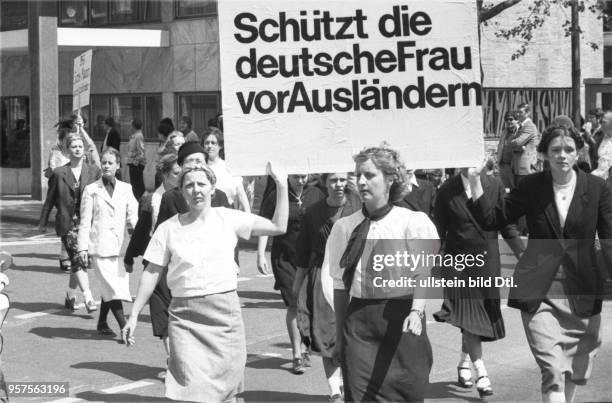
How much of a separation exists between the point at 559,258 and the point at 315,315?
2.15 meters

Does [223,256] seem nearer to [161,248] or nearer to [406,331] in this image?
[161,248]

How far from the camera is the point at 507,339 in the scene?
9711 mm

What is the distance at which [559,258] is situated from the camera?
638 cm

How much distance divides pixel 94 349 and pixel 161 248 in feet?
12.2

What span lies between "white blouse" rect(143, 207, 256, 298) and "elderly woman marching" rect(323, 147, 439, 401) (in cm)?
87

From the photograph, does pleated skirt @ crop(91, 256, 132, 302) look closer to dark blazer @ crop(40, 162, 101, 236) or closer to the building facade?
dark blazer @ crop(40, 162, 101, 236)

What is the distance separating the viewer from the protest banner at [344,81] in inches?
256

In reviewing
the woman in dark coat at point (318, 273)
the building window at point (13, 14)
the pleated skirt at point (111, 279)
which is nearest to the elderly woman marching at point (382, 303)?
the woman in dark coat at point (318, 273)

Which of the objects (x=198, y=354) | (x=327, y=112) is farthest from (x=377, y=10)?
(x=198, y=354)

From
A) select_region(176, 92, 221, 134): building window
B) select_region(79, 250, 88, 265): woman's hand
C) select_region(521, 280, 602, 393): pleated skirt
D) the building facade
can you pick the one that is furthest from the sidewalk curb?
select_region(521, 280, 602, 393): pleated skirt

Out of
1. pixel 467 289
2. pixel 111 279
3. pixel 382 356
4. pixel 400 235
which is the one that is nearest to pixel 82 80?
pixel 111 279

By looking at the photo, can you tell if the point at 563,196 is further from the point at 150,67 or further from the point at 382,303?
the point at 150,67

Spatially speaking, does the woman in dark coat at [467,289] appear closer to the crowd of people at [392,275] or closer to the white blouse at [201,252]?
the crowd of people at [392,275]

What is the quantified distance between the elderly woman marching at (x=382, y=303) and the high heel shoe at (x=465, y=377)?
241 cm
